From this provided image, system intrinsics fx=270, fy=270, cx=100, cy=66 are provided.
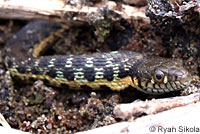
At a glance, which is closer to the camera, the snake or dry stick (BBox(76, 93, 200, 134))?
dry stick (BBox(76, 93, 200, 134))

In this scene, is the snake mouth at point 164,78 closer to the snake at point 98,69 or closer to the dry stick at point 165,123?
the snake at point 98,69

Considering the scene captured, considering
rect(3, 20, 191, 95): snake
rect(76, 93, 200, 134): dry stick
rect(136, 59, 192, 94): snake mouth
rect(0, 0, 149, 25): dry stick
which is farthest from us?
rect(0, 0, 149, 25): dry stick

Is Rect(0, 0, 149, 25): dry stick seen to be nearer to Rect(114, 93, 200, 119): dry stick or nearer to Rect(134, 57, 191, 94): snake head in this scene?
Rect(134, 57, 191, 94): snake head

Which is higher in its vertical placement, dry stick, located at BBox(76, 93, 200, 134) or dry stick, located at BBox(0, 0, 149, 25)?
dry stick, located at BBox(0, 0, 149, 25)

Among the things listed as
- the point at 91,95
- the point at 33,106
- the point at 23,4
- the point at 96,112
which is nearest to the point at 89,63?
the point at 91,95

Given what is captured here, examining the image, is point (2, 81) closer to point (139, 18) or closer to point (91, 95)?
point (91, 95)

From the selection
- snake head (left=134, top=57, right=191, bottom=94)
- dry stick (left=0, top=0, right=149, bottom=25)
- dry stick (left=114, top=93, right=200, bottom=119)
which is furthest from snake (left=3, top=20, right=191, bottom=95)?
dry stick (left=0, top=0, right=149, bottom=25)

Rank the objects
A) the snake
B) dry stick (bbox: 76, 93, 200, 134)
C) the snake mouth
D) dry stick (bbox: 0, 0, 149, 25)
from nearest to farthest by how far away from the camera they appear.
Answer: dry stick (bbox: 76, 93, 200, 134), the snake mouth, the snake, dry stick (bbox: 0, 0, 149, 25)
